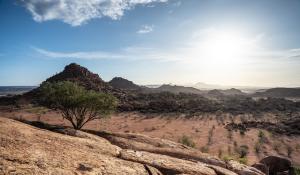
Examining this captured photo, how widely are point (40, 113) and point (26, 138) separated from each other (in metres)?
60.7

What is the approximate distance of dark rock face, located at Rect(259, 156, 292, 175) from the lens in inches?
876

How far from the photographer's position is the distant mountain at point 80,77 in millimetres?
101000

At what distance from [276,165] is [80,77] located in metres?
91.1

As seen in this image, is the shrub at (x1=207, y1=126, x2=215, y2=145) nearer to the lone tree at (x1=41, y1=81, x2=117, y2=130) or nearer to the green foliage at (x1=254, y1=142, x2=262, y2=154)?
the green foliage at (x1=254, y1=142, x2=262, y2=154)

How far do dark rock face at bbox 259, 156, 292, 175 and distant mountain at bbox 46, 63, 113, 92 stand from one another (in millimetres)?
80903

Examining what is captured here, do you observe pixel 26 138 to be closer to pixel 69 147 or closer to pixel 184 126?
pixel 69 147

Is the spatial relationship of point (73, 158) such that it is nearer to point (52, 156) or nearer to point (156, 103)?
point (52, 156)

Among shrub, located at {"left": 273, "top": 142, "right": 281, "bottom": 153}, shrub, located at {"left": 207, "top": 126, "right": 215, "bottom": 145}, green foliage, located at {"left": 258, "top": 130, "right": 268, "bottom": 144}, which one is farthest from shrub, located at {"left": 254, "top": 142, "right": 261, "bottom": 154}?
shrub, located at {"left": 207, "top": 126, "right": 215, "bottom": 145}

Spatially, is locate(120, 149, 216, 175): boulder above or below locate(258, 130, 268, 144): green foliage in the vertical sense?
above

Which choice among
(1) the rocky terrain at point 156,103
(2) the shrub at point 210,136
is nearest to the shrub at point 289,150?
(2) the shrub at point 210,136

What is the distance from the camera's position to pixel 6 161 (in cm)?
692

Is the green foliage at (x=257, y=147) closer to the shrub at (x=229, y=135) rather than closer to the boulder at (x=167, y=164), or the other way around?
the shrub at (x=229, y=135)

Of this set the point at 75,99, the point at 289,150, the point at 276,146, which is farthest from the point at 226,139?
the point at 75,99

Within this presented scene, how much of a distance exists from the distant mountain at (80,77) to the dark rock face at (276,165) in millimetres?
80903
